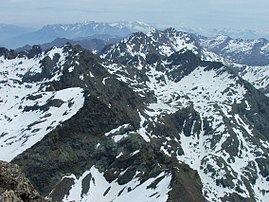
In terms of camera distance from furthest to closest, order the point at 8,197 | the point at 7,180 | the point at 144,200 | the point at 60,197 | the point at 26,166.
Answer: the point at 26,166 → the point at 60,197 → the point at 144,200 → the point at 7,180 → the point at 8,197

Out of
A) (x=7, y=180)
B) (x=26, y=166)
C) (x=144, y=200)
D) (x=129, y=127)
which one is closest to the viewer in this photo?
(x=7, y=180)

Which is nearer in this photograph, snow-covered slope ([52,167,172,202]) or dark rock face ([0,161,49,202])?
dark rock face ([0,161,49,202])

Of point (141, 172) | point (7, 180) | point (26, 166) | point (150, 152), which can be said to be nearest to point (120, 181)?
point (141, 172)

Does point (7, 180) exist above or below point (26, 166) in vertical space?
above

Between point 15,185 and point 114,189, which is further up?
point 15,185

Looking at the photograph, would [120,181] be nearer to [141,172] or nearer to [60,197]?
[141,172]

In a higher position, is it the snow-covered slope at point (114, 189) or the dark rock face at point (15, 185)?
the dark rock face at point (15, 185)

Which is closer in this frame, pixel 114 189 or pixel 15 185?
pixel 15 185

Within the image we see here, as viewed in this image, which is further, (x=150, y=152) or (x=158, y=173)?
(x=150, y=152)

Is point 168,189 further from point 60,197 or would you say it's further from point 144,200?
point 60,197

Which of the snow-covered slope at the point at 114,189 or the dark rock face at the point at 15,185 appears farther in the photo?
the snow-covered slope at the point at 114,189

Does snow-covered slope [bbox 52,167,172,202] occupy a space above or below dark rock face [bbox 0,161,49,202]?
below
